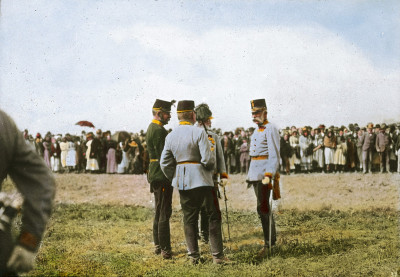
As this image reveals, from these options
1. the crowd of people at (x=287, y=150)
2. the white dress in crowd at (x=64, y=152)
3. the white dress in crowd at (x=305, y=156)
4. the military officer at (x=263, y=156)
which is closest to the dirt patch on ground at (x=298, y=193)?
the crowd of people at (x=287, y=150)

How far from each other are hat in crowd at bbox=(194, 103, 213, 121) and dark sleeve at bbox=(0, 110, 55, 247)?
5657mm

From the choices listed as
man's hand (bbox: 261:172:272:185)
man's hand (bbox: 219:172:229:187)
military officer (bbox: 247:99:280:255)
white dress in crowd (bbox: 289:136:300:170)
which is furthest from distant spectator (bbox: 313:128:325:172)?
man's hand (bbox: 261:172:272:185)

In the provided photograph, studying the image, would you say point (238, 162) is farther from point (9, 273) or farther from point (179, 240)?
point (9, 273)

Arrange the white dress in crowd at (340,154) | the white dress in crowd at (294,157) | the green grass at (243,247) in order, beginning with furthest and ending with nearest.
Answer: the white dress in crowd at (294,157) < the white dress in crowd at (340,154) < the green grass at (243,247)

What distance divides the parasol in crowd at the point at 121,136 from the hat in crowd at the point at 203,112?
16.9 metres

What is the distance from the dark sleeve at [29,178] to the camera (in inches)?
90.1

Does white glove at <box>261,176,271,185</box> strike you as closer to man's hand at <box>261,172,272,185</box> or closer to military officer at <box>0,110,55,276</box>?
man's hand at <box>261,172,272,185</box>

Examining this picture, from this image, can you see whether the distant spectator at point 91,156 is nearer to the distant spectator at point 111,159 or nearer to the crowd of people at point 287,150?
the crowd of people at point 287,150

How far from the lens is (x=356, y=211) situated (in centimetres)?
1064

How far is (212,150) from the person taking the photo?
7.53m

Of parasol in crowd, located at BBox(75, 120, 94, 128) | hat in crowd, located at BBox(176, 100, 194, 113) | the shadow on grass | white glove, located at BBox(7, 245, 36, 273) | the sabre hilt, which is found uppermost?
parasol in crowd, located at BBox(75, 120, 94, 128)

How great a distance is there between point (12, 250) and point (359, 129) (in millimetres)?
20135

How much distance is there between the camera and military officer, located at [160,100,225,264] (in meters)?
6.46

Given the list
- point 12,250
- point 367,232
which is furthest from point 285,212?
point 12,250
